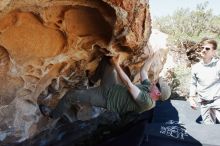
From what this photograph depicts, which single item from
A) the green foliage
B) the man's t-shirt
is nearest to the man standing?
the man's t-shirt

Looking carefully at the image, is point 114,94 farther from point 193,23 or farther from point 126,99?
point 193,23

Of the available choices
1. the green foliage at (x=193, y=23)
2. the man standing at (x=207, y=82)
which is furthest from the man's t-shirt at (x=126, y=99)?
the green foliage at (x=193, y=23)

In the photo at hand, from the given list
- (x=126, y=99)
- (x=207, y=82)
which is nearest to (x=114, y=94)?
(x=126, y=99)

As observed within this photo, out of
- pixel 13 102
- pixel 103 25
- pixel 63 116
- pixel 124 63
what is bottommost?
pixel 63 116

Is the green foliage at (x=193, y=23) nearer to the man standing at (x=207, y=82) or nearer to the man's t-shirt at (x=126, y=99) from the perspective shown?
the man standing at (x=207, y=82)

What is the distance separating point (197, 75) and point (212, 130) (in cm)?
65

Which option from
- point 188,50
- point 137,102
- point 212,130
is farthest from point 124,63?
point 188,50

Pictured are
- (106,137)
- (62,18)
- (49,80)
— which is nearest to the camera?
(62,18)

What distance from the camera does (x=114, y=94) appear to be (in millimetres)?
3785

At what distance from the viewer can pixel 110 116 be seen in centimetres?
511

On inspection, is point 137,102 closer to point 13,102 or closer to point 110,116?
point 13,102

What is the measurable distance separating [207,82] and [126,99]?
116 cm

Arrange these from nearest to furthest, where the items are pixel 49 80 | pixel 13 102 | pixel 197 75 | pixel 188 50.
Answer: pixel 13 102
pixel 49 80
pixel 197 75
pixel 188 50

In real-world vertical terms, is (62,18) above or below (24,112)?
above
